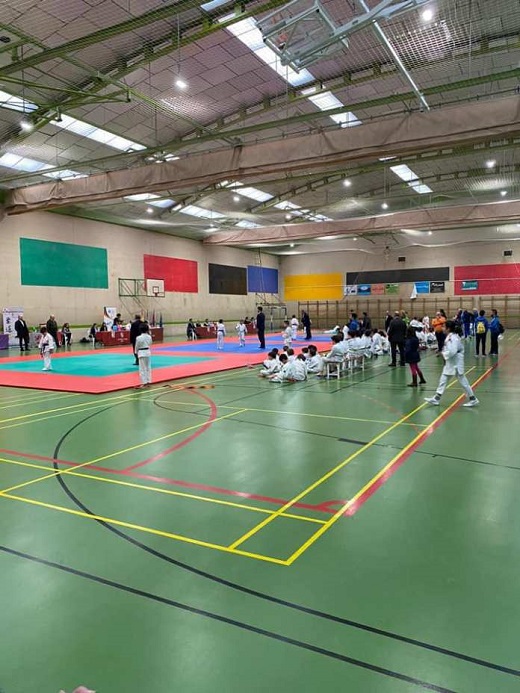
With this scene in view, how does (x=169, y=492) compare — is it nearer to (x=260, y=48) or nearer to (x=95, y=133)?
(x=260, y=48)

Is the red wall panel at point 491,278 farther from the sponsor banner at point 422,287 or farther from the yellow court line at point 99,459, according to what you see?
the yellow court line at point 99,459

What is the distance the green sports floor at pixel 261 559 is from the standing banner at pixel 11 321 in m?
20.6

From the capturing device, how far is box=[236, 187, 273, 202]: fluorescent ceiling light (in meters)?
30.6

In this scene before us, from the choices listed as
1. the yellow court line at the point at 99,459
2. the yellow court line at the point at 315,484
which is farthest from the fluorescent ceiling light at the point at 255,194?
the yellow court line at the point at 315,484

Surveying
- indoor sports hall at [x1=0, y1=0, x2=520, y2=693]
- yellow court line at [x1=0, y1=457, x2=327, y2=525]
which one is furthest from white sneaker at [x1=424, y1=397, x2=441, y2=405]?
yellow court line at [x1=0, y1=457, x2=327, y2=525]

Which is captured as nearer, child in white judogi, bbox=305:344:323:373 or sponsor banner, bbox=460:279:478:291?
child in white judogi, bbox=305:344:323:373

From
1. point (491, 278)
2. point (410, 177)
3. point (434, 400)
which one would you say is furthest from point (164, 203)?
point (491, 278)

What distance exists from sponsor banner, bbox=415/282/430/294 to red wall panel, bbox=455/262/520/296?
248cm

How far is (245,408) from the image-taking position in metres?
10.5

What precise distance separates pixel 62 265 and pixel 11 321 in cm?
510

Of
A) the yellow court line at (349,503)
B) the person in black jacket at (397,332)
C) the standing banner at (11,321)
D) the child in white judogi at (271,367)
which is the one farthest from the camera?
the standing banner at (11,321)

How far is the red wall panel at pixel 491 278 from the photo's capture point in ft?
135

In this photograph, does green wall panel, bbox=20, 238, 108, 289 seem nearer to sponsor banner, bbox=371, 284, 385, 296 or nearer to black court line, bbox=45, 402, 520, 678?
sponsor banner, bbox=371, 284, 385, 296

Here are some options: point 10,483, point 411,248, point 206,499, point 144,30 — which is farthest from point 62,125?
point 411,248
